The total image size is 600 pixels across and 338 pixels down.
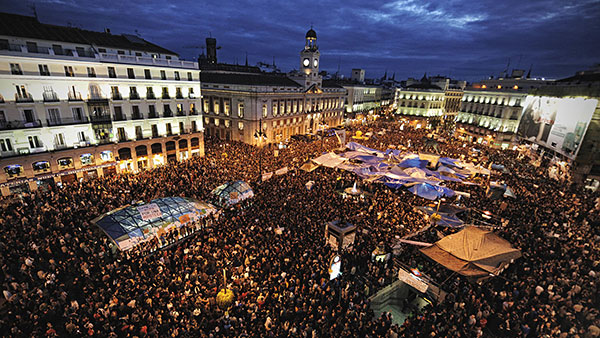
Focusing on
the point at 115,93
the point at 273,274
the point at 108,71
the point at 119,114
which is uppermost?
the point at 108,71

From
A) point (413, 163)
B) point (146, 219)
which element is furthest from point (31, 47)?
point (413, 163)

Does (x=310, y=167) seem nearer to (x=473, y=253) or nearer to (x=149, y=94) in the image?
(x=473, y=253)

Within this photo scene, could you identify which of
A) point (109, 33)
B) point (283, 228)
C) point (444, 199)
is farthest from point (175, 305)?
point (109, 33)

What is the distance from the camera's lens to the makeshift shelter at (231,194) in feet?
65.6

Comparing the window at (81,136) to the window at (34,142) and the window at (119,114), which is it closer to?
the window at (34,142)

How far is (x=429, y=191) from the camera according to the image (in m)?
21.5

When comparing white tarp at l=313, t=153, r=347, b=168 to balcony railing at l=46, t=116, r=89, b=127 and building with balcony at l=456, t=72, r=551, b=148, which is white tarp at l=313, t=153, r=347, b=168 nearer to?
balcony railing at l=46, t=116, r=89, b=127

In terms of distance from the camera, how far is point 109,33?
31766mm

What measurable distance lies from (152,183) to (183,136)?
11.3 m

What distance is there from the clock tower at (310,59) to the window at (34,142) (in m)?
42.9

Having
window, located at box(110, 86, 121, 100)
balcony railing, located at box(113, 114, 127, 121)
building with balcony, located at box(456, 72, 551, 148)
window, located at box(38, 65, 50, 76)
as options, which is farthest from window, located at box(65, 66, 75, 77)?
building with balcony, located at box(456, 72, 551, 148)

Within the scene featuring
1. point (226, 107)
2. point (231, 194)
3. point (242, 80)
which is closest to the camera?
point (231, 194)

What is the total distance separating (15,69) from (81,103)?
4.69 m

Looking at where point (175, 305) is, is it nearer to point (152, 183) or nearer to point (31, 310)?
point (31, 310)
